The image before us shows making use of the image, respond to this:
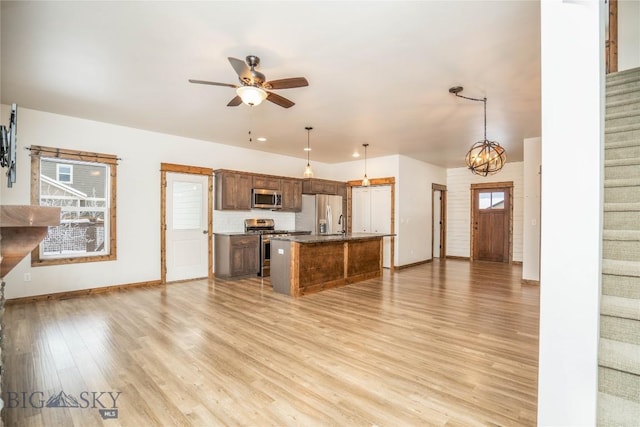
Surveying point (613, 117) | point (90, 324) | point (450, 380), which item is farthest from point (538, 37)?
point (90, 324)

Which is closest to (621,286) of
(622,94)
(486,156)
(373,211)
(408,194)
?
(622,94)

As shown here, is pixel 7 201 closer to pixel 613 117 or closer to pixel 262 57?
pixel 262 57

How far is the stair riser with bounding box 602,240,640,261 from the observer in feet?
5.83

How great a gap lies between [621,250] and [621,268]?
171 mm

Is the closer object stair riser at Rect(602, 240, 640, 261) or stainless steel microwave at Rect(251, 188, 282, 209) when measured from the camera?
stair riser at Rect(602, 240, 640, 261)

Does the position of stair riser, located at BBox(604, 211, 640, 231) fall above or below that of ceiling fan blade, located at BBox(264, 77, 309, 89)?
below

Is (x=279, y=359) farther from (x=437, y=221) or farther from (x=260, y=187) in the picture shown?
(x=437, y=221)

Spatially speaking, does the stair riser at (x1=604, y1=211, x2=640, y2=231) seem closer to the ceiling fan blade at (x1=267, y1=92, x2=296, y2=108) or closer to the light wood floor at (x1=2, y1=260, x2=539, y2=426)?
the light wood floor at (x1=2, y1=260, x2=539, y2=426)

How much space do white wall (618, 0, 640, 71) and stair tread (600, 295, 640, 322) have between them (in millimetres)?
2674

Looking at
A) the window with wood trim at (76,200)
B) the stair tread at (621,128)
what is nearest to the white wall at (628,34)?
the stair tread at (621,128)

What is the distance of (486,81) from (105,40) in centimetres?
382

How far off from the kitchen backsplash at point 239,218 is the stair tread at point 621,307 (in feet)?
20.3

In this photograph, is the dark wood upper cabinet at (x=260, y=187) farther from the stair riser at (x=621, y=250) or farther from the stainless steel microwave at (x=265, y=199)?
the stair riser at (x=621, y=250)

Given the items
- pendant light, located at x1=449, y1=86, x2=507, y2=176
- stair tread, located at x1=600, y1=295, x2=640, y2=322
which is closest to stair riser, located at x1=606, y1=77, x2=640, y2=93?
pendant light, located at x1=449, y1=86, x2=507, y2=176
